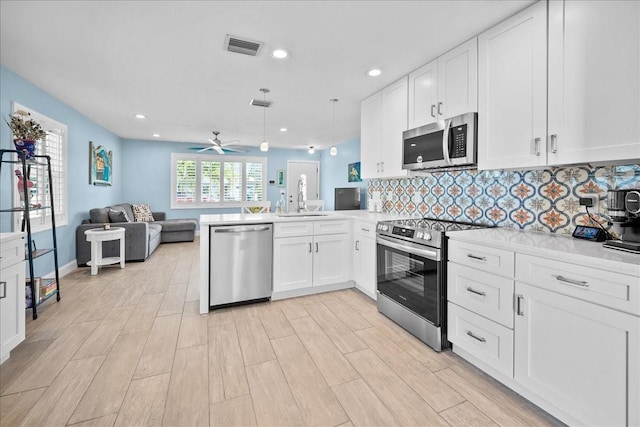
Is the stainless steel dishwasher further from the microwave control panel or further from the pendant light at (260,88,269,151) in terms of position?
the microwave control panel

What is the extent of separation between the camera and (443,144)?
242cm

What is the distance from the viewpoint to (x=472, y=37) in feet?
7.45

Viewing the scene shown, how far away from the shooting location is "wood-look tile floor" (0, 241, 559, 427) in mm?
1551

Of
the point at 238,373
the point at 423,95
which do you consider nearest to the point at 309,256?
the point at 238,373

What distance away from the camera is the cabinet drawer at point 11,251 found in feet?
6.39

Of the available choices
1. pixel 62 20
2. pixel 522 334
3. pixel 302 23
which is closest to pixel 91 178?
pixel 62 20

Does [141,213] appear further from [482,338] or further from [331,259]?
[482,338]

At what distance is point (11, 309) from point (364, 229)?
294cm

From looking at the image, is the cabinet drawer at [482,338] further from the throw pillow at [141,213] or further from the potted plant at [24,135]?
the throw pillow at [141,213]

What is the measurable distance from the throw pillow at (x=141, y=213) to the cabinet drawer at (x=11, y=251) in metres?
4.73

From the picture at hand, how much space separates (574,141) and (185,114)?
4.90m

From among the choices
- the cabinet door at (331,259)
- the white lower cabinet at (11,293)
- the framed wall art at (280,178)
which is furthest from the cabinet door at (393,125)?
the framed wall art at (280,178)

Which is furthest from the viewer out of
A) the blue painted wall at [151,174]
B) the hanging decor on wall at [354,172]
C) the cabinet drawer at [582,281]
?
the blue painted wall at [151,174]

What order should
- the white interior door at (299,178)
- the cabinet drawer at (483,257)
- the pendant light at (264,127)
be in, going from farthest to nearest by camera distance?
1. the white interior door at (299,178)
2. the pendant light at (264,127)
3. the cabinet drawer at (483,257)
